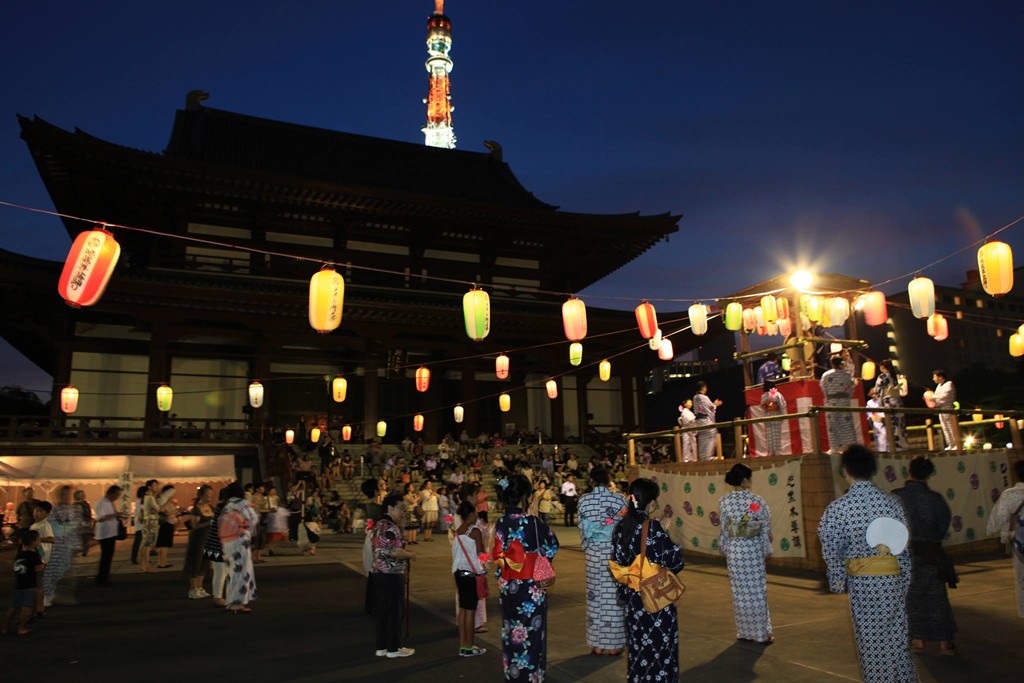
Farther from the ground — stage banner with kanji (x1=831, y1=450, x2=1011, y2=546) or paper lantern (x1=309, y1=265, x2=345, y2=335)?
paper lantern (x1=309, y1=265, x2=345, y2=335)

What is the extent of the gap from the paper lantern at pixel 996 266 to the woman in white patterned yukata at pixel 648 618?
8.50 meters

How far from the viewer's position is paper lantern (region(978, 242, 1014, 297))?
994 cm

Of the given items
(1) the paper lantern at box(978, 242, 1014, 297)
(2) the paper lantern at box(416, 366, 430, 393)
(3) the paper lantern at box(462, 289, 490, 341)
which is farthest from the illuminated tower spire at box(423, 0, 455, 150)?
(1) the paper lantern at box(978, 242, 1014, 297)

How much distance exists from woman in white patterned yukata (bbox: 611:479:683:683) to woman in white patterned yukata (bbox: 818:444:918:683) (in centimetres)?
91

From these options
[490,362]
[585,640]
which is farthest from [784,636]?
[490,362]

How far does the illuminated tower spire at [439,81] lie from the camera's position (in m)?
33.7

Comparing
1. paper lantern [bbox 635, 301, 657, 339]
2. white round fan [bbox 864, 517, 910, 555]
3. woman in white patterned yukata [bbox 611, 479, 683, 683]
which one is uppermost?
paper lantern [bbox 635, 301, 657, 339]

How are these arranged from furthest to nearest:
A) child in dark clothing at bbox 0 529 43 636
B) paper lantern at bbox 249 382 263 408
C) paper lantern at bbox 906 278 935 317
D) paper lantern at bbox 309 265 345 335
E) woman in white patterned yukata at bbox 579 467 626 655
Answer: paper lantern at bbox 249 382 263 408
paper lantern at bbox 309 265 345 335
paper lantern at bbox 906 278 935 317
child in dark clothing at bbox 0 529 43 636
woman in white patterned yukata at bbox 579 467 626 655

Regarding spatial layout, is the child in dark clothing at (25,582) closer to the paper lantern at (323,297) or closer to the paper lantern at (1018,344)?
the paper lantern at (323,297)

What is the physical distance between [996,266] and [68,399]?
20299mm

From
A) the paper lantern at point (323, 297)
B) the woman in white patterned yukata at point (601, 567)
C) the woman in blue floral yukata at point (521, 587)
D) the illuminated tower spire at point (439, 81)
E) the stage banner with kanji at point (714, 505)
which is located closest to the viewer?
the woman in blue floral yukata at point (521, 587)

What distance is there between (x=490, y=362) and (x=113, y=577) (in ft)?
49.9

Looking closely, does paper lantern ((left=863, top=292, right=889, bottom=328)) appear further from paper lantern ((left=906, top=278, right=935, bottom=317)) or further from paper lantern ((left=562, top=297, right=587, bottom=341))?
paper lantern ((left=562, top=297, right=587, bottom=341))

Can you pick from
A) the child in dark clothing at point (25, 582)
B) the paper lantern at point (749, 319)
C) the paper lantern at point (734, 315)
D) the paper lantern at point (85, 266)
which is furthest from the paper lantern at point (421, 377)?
Answer: the child in dark clothing at point (25, 582)
